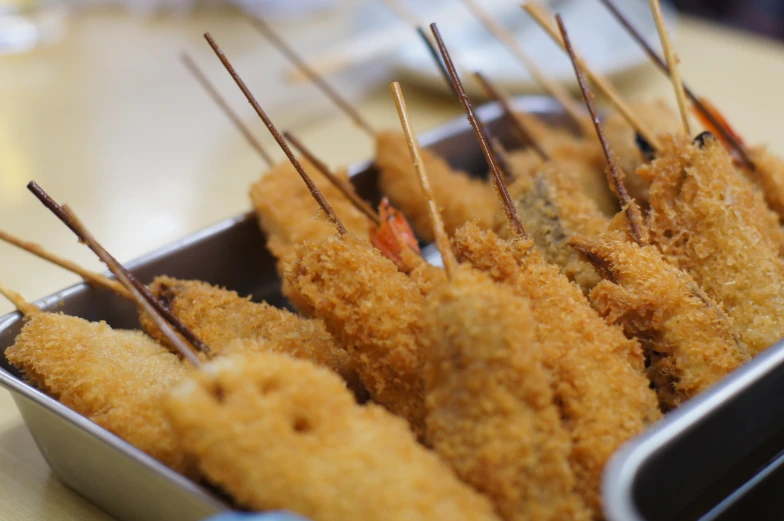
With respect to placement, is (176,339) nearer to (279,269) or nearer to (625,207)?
(279,269)

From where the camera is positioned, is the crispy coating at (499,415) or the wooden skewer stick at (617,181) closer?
the crispy coating at (499,415)

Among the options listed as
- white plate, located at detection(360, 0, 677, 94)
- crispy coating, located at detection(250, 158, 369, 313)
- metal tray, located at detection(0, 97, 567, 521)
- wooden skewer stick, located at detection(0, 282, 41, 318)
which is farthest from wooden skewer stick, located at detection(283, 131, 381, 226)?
white plate, located at detection(360, 0, 677, 94)

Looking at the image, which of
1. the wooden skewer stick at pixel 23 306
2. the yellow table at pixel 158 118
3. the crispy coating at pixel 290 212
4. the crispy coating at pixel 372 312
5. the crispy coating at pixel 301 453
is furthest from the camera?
the yellow table at pixel 158 118

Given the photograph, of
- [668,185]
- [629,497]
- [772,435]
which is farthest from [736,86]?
[629,497]

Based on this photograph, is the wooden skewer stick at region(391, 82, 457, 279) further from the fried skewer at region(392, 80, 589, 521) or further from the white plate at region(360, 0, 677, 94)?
the white plate at region(360, 0, 677, 94)

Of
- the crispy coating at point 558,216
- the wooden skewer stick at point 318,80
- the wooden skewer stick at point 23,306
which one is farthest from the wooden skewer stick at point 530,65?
the wooden skewer stick at point 23,306

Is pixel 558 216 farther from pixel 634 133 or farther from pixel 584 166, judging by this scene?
pixel 634 133

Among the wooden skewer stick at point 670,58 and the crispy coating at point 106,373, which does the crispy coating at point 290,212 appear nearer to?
the crispy coating at point 106,373
